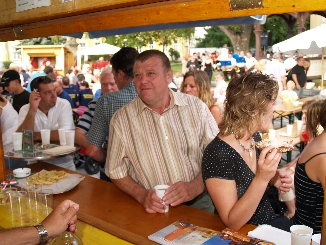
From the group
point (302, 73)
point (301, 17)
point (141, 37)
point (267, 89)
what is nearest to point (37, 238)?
point (267, 89)

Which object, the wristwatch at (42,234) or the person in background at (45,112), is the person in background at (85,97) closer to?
the person in background at (45,112)

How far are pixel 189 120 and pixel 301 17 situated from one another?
21239 mm

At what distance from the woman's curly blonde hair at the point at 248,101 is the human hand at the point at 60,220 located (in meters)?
0.93

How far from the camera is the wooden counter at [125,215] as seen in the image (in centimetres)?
213

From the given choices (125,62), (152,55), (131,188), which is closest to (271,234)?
(131,188)

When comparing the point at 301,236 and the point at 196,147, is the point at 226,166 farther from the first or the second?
the point at 196,147

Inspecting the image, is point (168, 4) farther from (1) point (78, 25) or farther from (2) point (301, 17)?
(2) point (301, 17)

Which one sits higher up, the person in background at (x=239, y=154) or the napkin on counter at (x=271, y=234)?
the person in background at (x=239, y=154)

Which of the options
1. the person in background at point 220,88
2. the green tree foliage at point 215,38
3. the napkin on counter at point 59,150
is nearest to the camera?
the napkin on counter at point 59,150

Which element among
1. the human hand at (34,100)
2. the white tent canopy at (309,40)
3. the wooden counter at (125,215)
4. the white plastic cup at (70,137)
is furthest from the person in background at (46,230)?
the white tent canopy at (309,40)

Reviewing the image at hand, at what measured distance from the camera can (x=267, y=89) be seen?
6.73ft

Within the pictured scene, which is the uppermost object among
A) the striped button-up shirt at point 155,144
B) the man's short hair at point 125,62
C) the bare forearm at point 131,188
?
the man's short hair at point 125,62

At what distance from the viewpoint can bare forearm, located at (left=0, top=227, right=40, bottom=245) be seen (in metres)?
1.57

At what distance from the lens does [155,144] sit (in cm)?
274
